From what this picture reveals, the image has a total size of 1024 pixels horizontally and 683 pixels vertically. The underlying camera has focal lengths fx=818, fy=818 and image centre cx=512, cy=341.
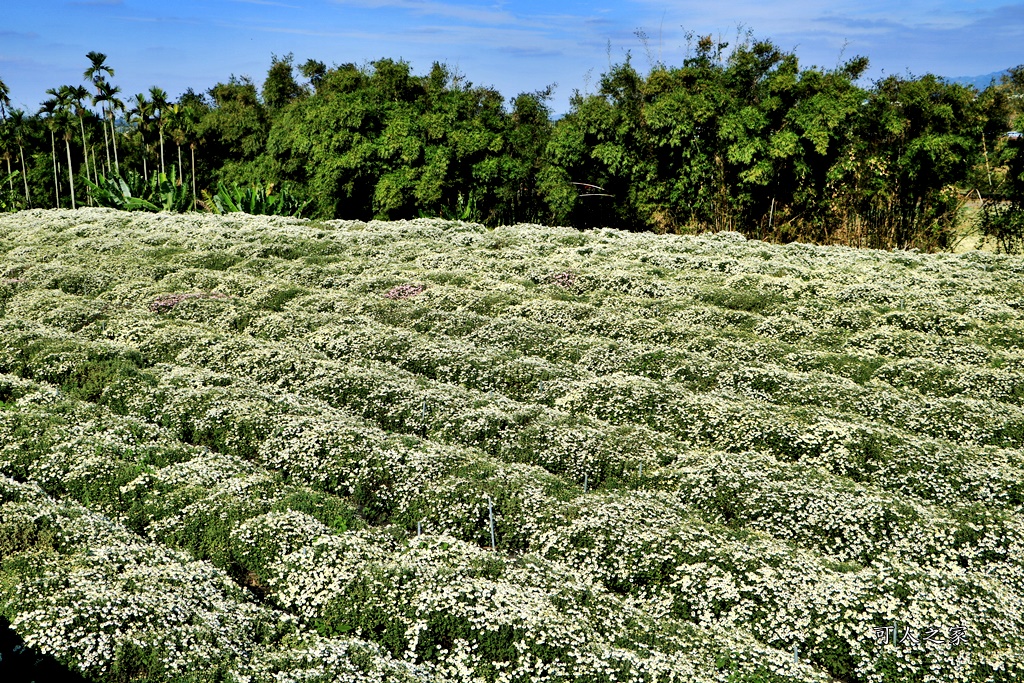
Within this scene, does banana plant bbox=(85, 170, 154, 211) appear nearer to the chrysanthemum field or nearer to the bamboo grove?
the bamboo grove

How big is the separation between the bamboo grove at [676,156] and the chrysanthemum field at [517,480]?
16.1 metres

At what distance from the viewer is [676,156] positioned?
50.8 metres

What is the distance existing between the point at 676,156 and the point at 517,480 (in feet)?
127

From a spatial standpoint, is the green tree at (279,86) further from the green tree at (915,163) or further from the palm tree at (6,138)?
the green tree at (915,163)

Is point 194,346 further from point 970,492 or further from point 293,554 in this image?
point 970,492

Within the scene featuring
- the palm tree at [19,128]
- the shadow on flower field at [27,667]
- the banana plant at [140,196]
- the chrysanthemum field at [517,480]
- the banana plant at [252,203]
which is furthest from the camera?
the palm tree at [19,128]

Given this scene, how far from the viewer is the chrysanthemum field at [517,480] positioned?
38.2ft

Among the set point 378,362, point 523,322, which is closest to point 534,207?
point 523,322

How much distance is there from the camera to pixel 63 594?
11.8 m

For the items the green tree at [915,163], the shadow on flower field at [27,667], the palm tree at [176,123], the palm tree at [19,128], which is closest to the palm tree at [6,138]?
the palm tree at [19,128]

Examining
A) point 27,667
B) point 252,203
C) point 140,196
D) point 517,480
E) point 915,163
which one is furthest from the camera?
point 140,196

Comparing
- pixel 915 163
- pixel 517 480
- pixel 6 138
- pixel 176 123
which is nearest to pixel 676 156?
pixel 915 163

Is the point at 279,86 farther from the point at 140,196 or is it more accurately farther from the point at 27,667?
the point at 27,667

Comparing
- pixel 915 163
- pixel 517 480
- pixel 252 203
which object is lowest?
pixel 517 480
